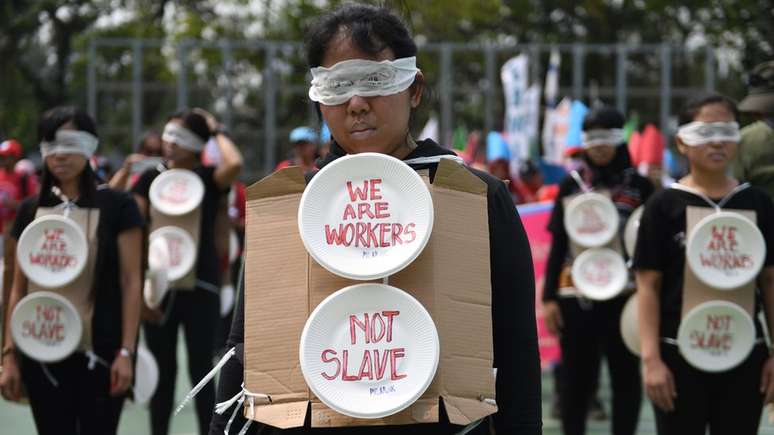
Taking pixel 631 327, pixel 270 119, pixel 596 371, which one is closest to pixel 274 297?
pixel 631 327

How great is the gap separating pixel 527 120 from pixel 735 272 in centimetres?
1345

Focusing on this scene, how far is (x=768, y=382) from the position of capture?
18.7ft

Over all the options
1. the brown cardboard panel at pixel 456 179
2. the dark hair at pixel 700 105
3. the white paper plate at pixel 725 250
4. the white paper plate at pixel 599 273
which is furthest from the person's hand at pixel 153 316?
the brown cardboard panel at pixel 456 179

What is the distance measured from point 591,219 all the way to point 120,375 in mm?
3471

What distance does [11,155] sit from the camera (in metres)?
15.5

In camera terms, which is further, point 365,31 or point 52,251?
point 52,251

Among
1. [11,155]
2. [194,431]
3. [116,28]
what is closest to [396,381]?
[194,431]

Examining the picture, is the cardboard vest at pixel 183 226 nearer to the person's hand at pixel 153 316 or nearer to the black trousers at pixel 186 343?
the black trousers at pixel 186 343

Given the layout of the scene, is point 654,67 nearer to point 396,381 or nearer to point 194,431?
point 194,431

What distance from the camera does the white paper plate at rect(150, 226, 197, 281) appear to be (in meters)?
8.45

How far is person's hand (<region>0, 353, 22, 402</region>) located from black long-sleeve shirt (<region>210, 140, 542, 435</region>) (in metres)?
3.07

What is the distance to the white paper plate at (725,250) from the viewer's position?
5730 mm

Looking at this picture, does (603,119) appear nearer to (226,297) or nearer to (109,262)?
(226,297)

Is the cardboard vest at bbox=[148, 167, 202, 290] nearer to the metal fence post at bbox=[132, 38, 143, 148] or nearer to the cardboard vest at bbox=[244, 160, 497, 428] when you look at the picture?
the cardboard vest at bbox=[244, 160, 497, 428]
